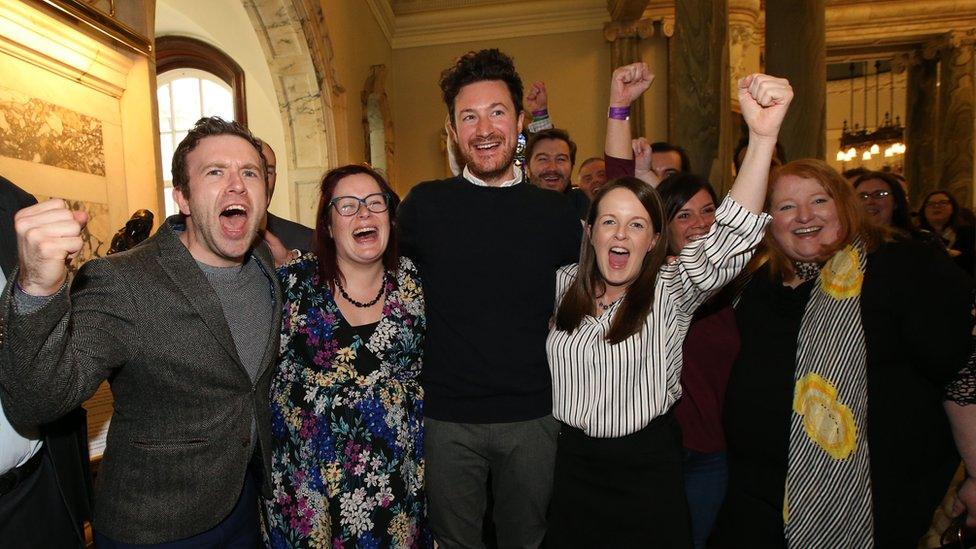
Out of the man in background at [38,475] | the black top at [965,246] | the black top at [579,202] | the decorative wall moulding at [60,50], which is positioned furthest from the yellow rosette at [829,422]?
the black top at [965,246]

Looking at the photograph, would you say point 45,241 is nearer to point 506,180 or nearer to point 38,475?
point 38,475

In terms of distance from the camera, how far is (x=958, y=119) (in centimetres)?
914

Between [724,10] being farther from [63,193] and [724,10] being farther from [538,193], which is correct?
[63,193]

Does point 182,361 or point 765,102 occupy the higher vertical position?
point 765,102

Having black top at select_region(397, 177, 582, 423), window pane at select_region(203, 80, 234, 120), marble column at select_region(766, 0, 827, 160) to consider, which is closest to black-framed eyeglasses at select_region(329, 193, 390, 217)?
black top at select_region(397, 177, 582, 423)

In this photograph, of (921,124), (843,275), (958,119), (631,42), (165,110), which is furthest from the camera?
(921,124)

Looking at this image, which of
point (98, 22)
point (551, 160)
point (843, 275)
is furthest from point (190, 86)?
point (843, 275)

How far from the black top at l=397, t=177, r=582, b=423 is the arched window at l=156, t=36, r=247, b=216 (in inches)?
251

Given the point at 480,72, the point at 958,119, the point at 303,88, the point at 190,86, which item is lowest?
the point at 480,72

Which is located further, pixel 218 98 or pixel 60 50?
pixel 218 98

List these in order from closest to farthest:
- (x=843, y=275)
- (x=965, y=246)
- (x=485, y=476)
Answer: (x=843, y=275) → (x=485, y=476) → (x=965, y=246)

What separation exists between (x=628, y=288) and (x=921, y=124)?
440 inches

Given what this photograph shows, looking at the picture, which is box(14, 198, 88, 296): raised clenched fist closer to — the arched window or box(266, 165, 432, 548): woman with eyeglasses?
box(266, 165, 432, 548): woman with eyeglasses

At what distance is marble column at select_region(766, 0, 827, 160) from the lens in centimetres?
373
